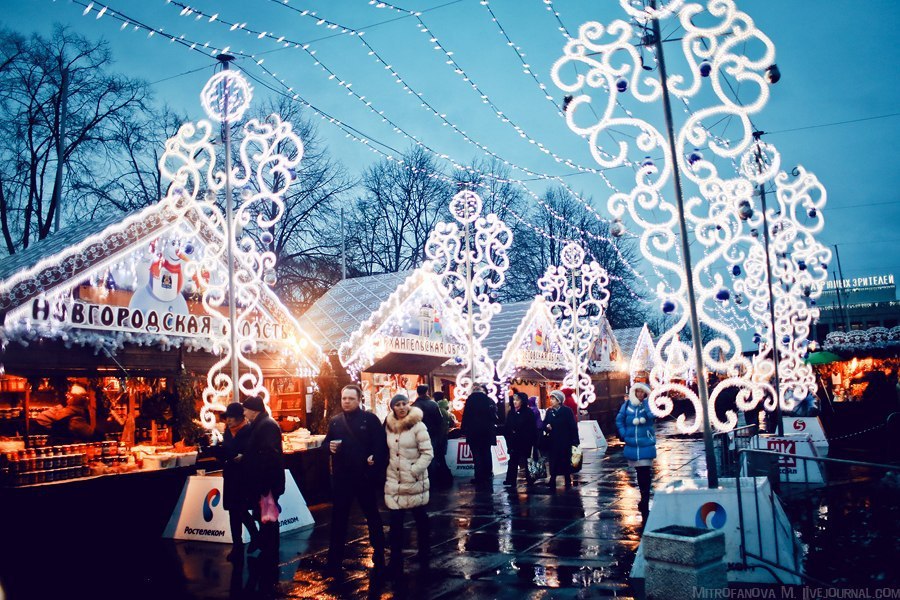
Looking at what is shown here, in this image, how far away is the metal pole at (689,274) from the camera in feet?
21.2

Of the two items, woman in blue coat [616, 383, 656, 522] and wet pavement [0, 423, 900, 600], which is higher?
woman in blue coat [616, 383, 656, 522]

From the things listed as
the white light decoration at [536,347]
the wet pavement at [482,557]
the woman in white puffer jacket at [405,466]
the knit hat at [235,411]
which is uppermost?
the white light decoration at [536,347]

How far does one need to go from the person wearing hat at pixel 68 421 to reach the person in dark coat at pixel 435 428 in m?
5.64

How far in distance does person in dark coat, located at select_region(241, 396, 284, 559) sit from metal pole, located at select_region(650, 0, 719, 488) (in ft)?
14.1

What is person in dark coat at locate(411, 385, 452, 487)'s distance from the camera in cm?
1215

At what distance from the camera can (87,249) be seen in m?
9.32

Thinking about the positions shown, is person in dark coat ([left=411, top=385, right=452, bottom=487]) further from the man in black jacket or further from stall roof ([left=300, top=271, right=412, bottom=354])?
stall roof ([left=300, top=271, right=412, bottom=354])

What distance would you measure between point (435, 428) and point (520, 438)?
1.80 metres

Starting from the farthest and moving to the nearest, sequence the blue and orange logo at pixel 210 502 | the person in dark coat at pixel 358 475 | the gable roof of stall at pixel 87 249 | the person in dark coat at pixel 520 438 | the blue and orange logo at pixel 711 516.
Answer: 1. the person in dark coat at pixel 520 438
2. the blue and orange logo at pixel 210 502
3. the gable roof of stall at pixel 87 249
4. the person in dark coat at pixel 358 475
5. the blue and orange logo at pixel 711 516

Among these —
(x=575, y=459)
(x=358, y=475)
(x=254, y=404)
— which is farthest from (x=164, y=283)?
(x=575, y=459)

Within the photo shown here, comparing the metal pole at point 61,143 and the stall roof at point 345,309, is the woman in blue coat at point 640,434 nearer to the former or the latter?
the stall roof at point 345,309

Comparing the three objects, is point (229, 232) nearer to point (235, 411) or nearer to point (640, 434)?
point (235, 411)

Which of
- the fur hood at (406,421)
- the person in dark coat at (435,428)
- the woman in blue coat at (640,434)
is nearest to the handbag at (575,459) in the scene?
the person in dark coat at (435,428)

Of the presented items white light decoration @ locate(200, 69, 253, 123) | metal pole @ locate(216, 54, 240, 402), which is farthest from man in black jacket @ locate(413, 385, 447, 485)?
white light decoration @ locate(200, 69, 253, 123)
